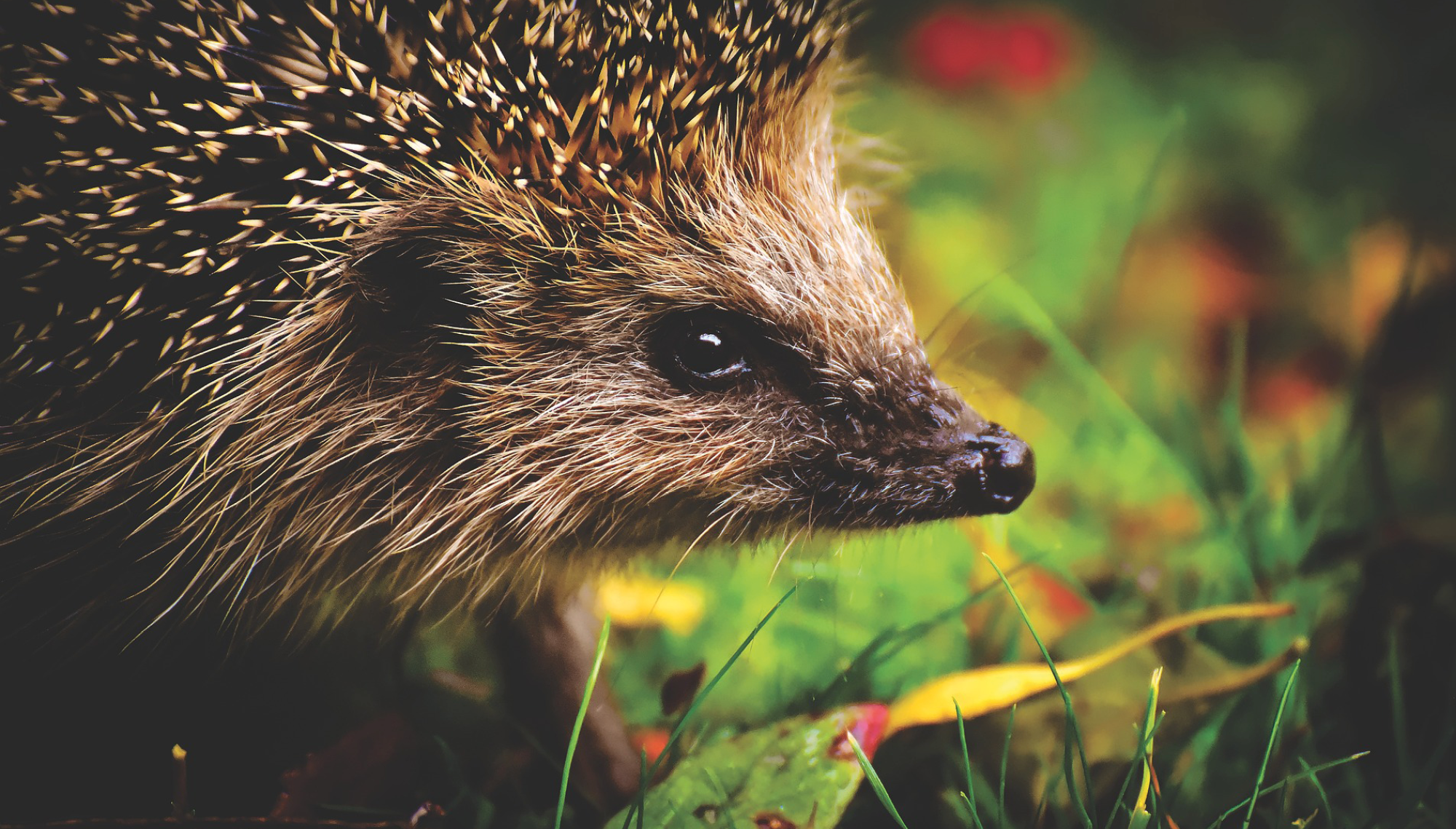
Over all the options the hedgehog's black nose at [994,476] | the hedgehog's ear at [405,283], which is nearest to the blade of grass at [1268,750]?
the hedgehog's black nose at [994,476]

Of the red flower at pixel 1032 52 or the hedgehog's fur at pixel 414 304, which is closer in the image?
the hedgehog's fur at pixel 414 304

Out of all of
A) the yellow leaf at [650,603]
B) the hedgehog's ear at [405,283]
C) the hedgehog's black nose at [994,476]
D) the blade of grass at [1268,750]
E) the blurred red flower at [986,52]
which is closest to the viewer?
the blade of grass at [1268,750]

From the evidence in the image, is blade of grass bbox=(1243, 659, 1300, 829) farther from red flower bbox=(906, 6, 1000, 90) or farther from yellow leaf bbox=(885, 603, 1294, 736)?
red flower bbox=(906, 6, 1000, 90)

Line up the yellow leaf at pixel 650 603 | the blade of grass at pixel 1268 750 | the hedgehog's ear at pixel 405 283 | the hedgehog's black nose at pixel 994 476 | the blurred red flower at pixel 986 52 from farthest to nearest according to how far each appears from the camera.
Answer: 1. the blurred red flower at pixel 986 52
2. the yellow leaf at pixel 650 603
3. the hedgehog's black nose at pixel 994 476
4. the hedgehog's ear at pixel 405 283
5. the blade of grass at pixel 1268 750

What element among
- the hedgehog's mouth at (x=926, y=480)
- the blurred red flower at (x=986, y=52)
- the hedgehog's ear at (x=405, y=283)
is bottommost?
the hedgehog's mouth at (x=926, y=480)

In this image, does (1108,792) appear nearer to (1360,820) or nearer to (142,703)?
(1360,820)

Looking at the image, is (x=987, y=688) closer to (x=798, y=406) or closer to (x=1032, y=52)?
(x=798, y=406)

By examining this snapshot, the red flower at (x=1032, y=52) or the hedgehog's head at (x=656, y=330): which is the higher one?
the red flower at (x=1032, y=52)

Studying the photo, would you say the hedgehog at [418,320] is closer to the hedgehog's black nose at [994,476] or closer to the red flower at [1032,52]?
the hedgehog's black nose at [994,476]
